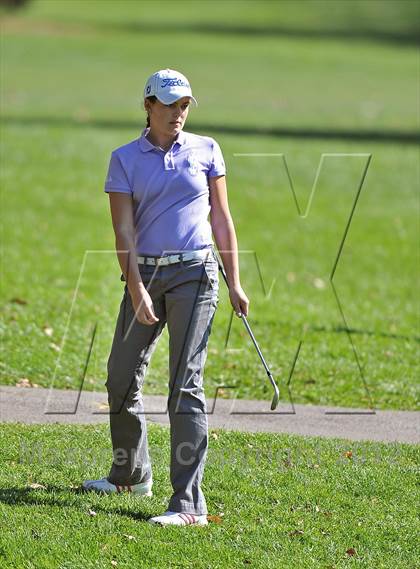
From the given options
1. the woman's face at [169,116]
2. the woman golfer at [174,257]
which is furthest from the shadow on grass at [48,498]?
the woman's face at [169,116]

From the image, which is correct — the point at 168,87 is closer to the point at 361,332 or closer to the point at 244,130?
the point at 361,332

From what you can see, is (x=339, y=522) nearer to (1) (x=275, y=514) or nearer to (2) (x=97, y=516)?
(1) (x=275, y=514)

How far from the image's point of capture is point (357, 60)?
147 ft

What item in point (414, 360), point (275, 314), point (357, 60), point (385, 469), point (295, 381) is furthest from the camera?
point (357, 60)

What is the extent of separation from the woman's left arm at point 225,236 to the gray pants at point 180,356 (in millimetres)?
74

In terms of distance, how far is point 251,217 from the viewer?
17.2m

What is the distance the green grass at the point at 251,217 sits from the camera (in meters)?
9.68

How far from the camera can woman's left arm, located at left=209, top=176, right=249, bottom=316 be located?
595cm

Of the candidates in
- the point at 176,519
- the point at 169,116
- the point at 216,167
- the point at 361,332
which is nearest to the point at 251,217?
the point at 361,332

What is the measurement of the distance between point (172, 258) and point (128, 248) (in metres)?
0.22

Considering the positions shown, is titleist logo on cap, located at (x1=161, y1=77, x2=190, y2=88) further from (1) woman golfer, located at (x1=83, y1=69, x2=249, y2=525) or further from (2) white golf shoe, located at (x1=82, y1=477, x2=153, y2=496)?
(2) white golf shoe, located at (x1=82, y1=477, x2=153, y2=496)

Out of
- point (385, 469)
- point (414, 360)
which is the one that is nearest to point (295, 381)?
point (414, 360)

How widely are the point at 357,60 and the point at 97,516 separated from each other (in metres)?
40.5

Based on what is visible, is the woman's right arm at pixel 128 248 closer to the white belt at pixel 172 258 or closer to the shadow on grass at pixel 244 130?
the white belt at pixel 172 258
